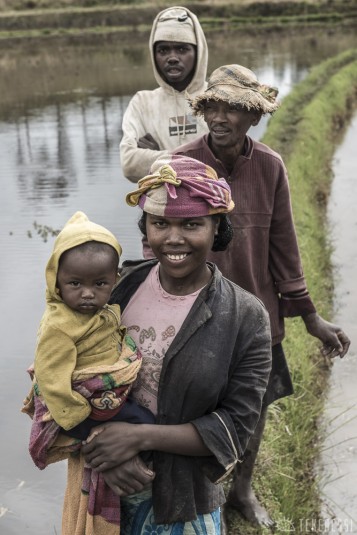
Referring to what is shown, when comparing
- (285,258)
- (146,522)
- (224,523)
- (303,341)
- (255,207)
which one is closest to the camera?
(146,522)

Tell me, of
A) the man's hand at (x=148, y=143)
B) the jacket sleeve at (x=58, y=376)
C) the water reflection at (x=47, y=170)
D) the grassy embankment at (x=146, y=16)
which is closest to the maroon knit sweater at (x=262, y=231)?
the man's hand at (x=148, y=143)

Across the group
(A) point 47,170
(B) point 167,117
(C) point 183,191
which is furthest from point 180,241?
(A) point 47,170

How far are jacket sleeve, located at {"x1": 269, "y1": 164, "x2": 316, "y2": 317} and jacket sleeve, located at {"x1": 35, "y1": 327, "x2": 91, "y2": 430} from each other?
43.8 inches

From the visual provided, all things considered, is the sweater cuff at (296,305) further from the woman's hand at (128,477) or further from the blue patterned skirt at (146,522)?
the woman's hand at (128,477)

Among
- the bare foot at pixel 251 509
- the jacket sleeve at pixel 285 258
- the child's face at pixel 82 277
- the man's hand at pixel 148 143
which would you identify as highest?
the child's face at pixel 82 277

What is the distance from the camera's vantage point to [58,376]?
163 centimetres

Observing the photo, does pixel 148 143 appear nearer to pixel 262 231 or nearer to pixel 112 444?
pixel 262 231

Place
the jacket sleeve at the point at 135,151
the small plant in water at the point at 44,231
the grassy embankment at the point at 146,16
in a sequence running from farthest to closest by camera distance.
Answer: the grassy embankment at the point at 146,16
the small plant in water at the point at 44,231
the jacket sleeve at the point at 135,151

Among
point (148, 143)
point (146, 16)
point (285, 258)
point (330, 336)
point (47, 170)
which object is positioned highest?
point (148, 143)

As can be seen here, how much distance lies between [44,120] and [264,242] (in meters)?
9.53

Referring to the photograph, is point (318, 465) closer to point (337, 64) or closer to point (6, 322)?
point (6, 322)

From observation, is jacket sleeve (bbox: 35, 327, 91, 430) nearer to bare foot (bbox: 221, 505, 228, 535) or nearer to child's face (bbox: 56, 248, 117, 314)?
child's face (bbox: 56, 248, 117, 314)

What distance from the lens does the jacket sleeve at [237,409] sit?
67.7 inches

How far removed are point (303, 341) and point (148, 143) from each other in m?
1.94
